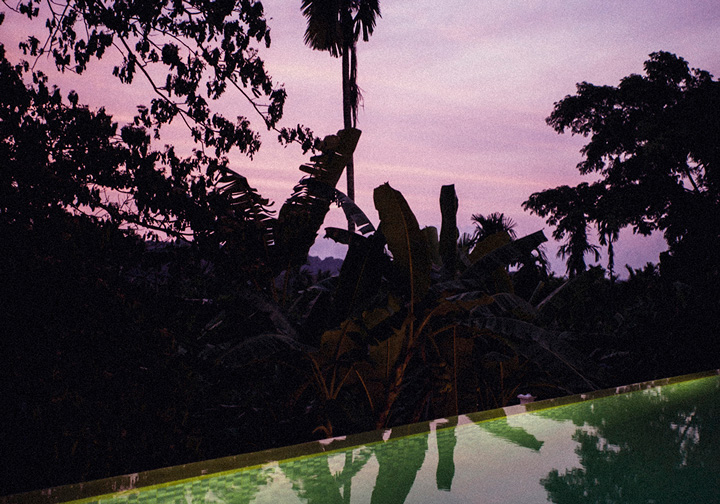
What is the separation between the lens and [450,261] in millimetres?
4812

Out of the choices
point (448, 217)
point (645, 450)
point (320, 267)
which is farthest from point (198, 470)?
point (320, 267)

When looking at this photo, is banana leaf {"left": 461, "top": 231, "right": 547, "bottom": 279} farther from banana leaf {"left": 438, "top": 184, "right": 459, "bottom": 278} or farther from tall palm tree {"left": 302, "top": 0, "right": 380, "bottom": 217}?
tall palm tree {"left": 302, "top": 0, "right": 380, "bottom": 217}

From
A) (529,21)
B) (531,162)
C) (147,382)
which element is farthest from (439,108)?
(147,382)

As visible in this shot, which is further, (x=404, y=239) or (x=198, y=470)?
(x=404, y=239)

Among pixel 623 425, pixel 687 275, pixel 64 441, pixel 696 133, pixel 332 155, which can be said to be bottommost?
pixel 623 425

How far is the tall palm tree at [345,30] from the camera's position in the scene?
617 inches

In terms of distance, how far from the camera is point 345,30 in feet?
52.9

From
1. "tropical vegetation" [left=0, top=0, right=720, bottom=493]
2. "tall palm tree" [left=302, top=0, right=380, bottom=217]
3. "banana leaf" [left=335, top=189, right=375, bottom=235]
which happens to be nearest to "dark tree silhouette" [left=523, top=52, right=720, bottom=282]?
"tall palm tree" [left=302, top=0, right=380, bottom=217]

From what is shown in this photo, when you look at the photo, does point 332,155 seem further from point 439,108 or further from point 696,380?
point 439,108

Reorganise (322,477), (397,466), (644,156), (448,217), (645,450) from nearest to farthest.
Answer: (322,477)
(397,466)
(645,450)
(448,217)
(644,156)

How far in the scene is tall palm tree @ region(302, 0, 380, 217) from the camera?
51.4 ft

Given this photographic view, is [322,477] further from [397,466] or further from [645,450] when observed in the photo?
[645,450]

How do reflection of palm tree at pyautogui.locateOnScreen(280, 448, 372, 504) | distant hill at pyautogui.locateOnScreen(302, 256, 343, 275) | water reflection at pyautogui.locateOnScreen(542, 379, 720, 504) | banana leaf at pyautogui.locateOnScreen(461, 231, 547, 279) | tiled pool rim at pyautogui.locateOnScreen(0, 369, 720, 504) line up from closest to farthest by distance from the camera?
tiled pool rim at pyautogui.locateOnScreen(0, 369, 720, 504) < reflection of palm tree at pyautogui.locateOnScreen(280, 448, 372, 504) < water reflection at pyautogui.locateOnScreen(542, 379, 720, 504) < banana leaf at pyautogui.locateOnScreen(461, 231, 547, 279) < distant hill at pyautogui.locateOnScreen(302, 256, 343, 275)

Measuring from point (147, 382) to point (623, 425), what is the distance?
3372mm
